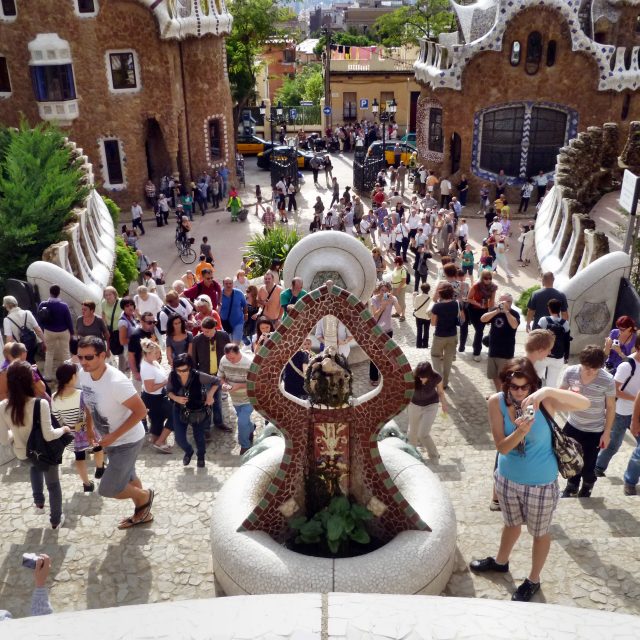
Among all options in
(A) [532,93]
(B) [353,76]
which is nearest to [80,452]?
(A) [532,93]

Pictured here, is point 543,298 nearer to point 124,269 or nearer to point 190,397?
point 190,397

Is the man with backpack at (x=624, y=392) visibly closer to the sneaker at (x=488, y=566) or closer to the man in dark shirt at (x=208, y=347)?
the sneaker at (x=488, y=566)

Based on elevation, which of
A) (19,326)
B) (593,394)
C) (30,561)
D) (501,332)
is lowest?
(501,332)

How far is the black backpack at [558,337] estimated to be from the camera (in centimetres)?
795

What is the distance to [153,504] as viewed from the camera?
6.04 m

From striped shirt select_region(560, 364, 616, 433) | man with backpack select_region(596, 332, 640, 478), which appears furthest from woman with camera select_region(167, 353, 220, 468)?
man with backpack select_region(596, 332, 640, 478)

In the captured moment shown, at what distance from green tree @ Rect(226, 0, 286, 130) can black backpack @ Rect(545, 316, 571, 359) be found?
2540cm

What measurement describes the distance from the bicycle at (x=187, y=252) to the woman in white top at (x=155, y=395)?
1162cm

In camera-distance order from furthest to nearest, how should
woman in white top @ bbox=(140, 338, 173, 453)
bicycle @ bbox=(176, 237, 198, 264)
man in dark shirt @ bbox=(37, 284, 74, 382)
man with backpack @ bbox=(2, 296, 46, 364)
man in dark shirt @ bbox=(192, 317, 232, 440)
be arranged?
1. bicycle @ bbox=(176, 237, 198, 264)
2. man in dark shirt @ bbox=(37, 284, 74, 382)
3. man with backpack @ bbox=(2, 296, 46, 364)
4. man in dark shirt @ bbox=(192, 317, 232, 440)
5. woman in white top @ bbox=(140, 338, 173, 453)

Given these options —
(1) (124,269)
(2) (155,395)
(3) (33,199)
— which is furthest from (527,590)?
(1) (124,269)

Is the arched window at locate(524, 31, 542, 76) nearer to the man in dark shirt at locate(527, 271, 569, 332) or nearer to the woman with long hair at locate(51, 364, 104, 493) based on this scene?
the man in dark shirt at locate(527, 271, 569, 332)

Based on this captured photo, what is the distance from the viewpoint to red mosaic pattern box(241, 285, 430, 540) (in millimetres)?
4910

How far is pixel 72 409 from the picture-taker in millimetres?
5824

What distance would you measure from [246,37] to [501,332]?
87.4 feet
